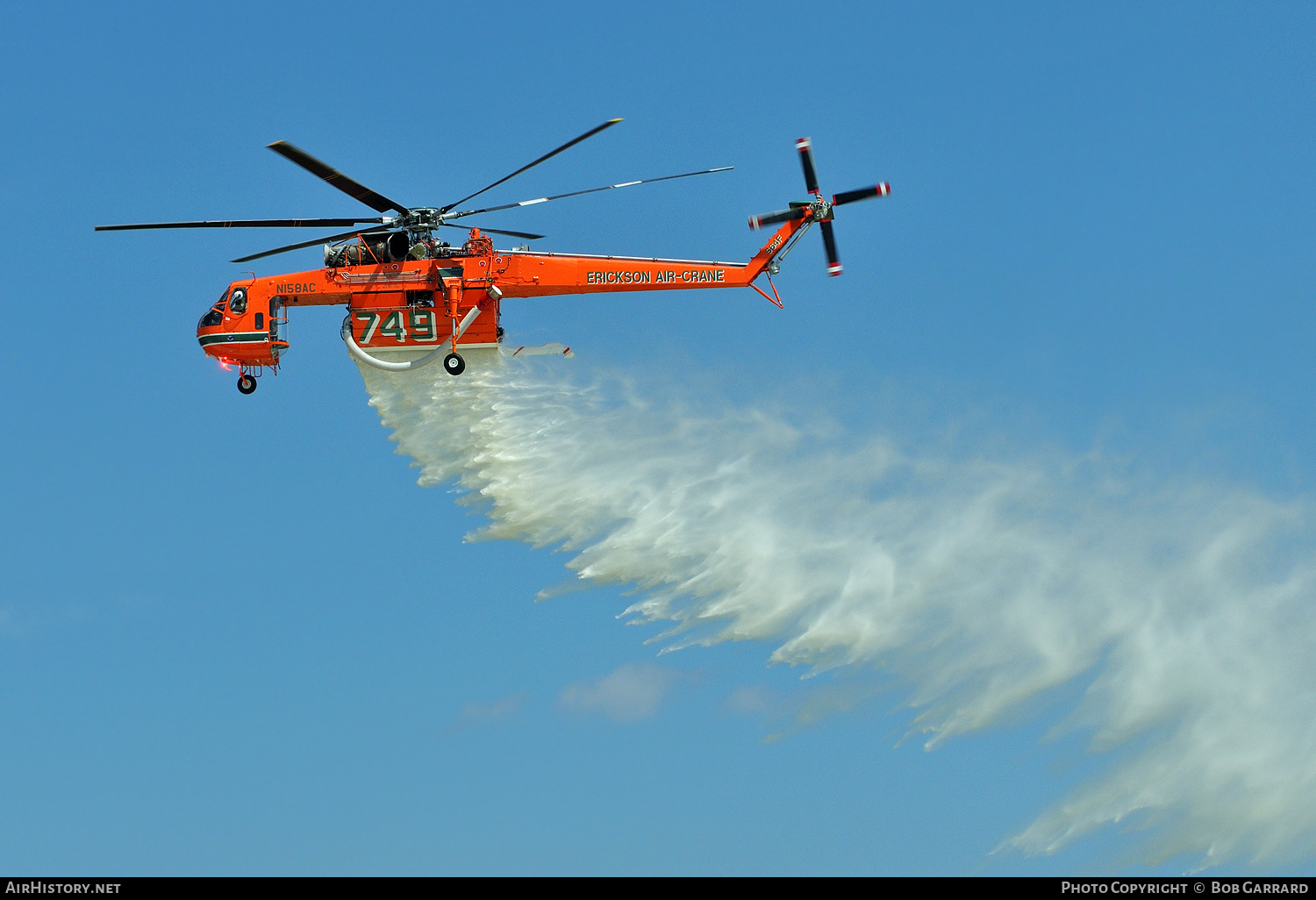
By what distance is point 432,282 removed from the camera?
111 ft

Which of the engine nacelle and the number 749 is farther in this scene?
the number 749

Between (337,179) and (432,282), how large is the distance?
11.7 ft

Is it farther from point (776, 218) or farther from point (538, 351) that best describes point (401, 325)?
point (776, 218)

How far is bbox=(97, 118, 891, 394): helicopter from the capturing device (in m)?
33.6

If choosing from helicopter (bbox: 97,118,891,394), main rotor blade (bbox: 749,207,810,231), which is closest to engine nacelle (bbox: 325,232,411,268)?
helicopter (bbox: 97,118,891,394)

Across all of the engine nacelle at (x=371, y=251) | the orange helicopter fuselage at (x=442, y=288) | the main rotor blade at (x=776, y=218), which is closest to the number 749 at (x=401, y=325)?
the orange helicopter fuselage at (x=442, y=288)

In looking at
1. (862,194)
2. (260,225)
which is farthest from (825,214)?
(260,225)

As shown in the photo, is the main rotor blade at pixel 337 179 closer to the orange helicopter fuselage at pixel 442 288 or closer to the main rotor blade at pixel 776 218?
the orange helicopter fuselage at pixel 442 288

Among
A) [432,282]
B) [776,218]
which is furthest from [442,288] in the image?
[776,218]

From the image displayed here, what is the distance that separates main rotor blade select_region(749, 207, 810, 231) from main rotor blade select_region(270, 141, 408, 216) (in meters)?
7.96

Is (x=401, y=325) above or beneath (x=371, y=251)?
beneath

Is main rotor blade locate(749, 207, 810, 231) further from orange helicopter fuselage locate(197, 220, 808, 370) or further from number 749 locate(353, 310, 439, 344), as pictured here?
number 749 locate(353, 310, 439, 344)
